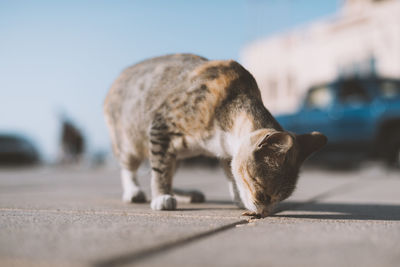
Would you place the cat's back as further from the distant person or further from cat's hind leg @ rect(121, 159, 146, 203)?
the distant person

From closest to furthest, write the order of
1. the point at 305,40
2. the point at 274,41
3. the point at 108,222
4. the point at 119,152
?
1. the point at 108,222
2. the point at 119,152
3. the point at 305,40
4. the point at 274,41

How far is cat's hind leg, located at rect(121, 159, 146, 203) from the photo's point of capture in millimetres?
3400

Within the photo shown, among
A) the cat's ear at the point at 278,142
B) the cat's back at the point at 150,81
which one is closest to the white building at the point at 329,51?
the cat's back at the point at 150,81

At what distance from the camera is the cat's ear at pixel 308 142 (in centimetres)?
253

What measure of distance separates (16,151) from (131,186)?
37.2 ft

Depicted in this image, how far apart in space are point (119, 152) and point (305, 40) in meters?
20.2

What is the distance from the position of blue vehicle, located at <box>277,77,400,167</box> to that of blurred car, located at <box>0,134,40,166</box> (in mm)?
8869

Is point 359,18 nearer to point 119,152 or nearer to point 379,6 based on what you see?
point 379,6

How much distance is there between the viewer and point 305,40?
2216 centimetres

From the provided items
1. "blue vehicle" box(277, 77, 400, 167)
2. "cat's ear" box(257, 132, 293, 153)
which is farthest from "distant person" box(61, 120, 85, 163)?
"cat's ear" box(257, 132, 293, 153)

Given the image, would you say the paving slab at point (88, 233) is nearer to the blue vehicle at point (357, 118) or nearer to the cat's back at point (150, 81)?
the cat's back at point (150, 81)

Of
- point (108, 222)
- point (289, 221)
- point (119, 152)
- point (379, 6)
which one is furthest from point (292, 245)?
point (379, 6)

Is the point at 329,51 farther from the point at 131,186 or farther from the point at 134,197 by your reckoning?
the point at 134,197

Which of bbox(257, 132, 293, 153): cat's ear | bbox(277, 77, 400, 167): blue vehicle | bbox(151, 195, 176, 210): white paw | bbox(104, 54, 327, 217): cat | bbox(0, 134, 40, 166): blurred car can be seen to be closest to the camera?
bbox(257, 132, 293, 153): cat's ear
